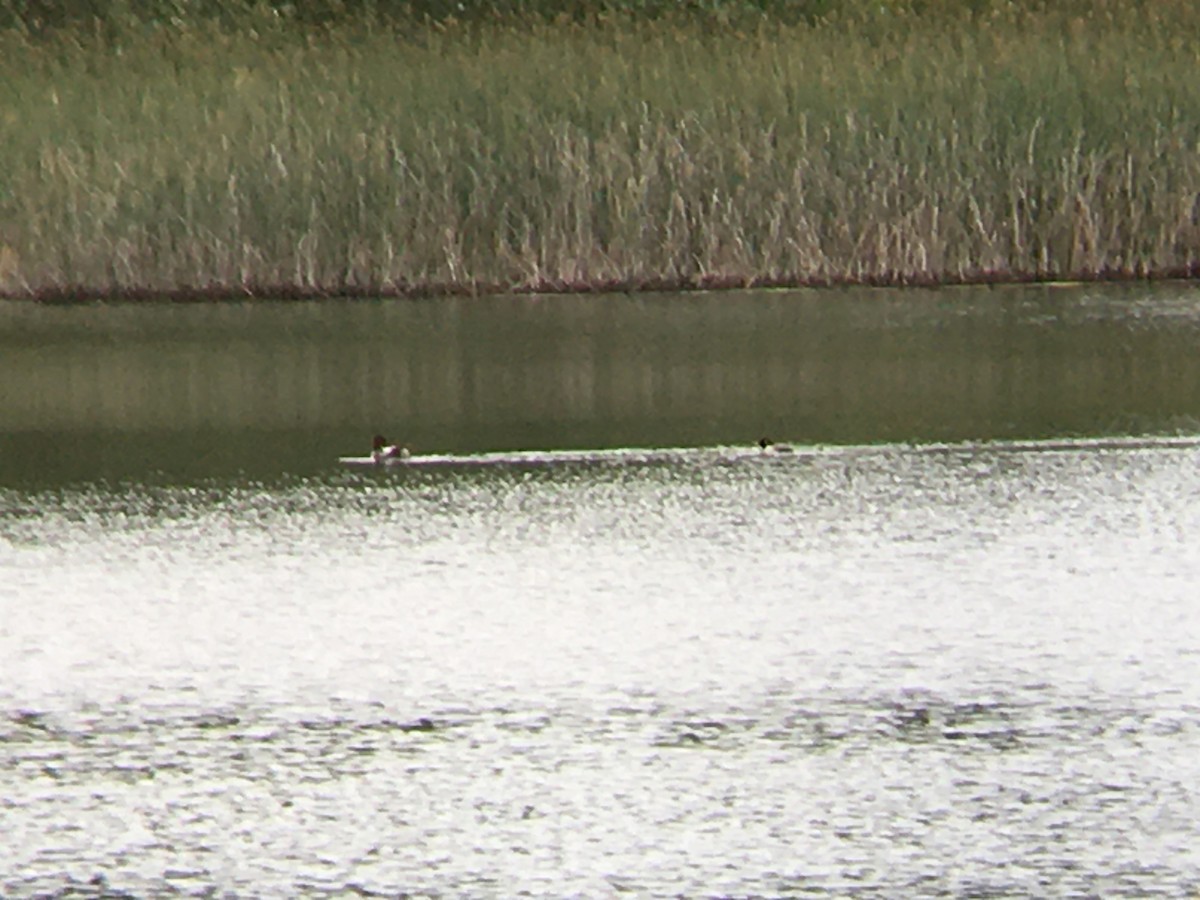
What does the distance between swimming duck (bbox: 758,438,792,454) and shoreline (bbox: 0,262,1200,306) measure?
646 centimetres

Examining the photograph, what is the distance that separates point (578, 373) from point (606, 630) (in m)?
5.70

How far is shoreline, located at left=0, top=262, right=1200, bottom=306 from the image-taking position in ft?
52.4

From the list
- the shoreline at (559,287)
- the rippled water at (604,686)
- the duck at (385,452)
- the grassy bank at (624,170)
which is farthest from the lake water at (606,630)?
the grassy bank at (624,170)

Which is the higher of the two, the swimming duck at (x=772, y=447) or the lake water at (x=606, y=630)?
the swimming duck at (x=772, y=447)

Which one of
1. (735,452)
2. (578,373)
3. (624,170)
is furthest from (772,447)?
(624,170)

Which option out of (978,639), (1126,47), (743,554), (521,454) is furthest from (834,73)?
(978,639)

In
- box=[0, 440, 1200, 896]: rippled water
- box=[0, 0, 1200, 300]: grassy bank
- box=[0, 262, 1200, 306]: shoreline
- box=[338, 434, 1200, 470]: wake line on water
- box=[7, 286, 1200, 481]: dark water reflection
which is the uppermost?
box=[0, 0, 1200, 300]: grassy bank

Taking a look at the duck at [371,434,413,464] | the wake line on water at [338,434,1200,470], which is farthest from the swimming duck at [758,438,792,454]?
the duck at [371,434,413,464]

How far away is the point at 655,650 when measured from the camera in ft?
19.7

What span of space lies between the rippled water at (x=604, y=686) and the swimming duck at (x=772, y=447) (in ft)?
1.88

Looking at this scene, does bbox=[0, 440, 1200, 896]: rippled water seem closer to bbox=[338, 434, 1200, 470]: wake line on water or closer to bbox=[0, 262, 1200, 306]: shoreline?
bbox=[338, 434, 1200, 470]: wake line on water

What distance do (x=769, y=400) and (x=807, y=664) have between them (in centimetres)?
500

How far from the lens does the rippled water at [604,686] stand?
4438mm

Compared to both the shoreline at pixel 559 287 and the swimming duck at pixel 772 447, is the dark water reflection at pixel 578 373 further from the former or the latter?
the shoreline at pixel 559 287
